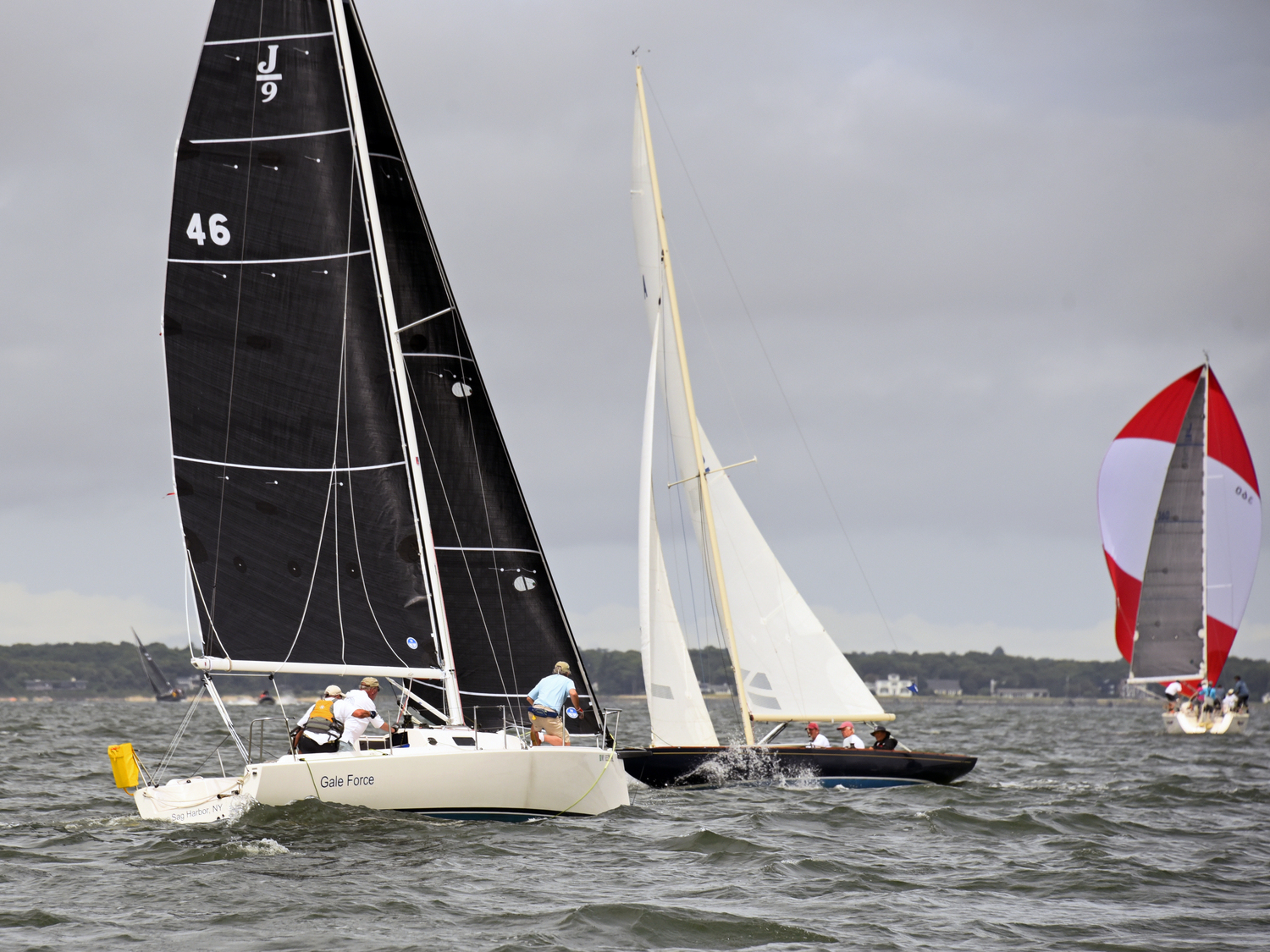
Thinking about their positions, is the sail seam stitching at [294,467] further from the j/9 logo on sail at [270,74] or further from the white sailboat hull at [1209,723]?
the white sailboat hull at [1209,723]

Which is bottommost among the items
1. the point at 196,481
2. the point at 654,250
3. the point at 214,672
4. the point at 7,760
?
the point at 7,760

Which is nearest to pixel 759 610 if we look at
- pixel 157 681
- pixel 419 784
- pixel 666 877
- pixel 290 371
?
pixel 290 371

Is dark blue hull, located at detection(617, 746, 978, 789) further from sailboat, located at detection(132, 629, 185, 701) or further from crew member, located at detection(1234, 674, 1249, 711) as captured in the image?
sailboat, located at detection(132, 629, 185, 701)

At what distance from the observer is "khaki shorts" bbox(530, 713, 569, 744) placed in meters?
16.2

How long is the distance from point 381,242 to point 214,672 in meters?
5.31

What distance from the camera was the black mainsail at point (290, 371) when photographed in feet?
54.3

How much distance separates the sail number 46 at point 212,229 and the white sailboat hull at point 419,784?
623 cm

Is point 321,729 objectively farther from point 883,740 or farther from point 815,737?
point 883,740

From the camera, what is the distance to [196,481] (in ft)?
54.6

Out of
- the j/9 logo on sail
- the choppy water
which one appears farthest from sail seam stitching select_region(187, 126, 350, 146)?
the choppy water

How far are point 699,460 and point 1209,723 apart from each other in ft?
104

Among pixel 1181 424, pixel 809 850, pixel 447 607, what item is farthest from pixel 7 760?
pixel 1181 424

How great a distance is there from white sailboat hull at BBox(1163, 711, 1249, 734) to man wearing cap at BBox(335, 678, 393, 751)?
3953cm

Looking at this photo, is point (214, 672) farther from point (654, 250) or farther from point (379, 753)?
point (654, 250)
